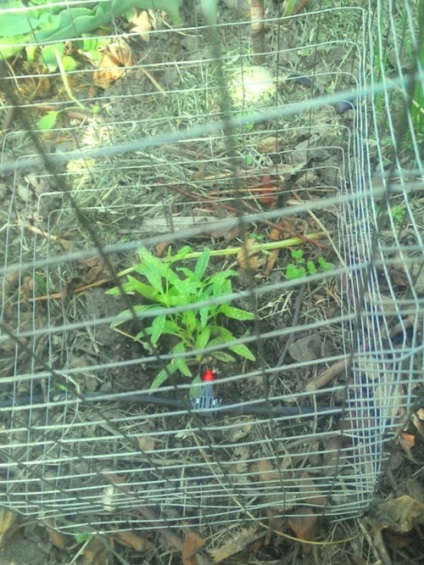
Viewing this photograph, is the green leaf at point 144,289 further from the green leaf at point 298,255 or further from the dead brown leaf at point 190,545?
the dead brown leaf at point 190,545

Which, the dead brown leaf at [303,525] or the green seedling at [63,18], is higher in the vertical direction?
the green seedling at [63,18]

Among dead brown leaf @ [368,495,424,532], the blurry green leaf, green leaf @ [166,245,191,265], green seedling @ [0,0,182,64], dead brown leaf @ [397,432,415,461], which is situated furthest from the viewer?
the blurry green leaf

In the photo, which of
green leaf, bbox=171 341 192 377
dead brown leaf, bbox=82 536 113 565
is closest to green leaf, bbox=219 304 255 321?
green leaf, bbox=171 341 192 377

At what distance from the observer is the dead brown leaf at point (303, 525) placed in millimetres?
1292

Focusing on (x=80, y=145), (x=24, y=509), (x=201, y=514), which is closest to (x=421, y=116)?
(x=80, y=145)

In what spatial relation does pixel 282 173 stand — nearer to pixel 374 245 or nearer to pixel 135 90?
pixel 135 90

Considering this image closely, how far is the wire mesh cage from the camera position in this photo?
1.29m

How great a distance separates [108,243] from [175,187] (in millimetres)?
200

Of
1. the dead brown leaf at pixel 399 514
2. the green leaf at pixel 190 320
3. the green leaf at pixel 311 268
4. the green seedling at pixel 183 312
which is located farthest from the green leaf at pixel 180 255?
the dead brown leaf at pixel 399 514

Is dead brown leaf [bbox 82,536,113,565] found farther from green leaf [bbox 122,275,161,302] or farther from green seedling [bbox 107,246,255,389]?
green leaf [bbox 122,275,161,302]

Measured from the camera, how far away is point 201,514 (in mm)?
1316

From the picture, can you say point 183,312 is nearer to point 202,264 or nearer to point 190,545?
point 202,264

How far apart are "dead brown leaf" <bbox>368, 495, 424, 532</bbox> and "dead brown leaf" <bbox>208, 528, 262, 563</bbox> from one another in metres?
0.22

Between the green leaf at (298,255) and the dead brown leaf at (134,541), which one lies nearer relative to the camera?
the dead brown leaf at (134,541)
